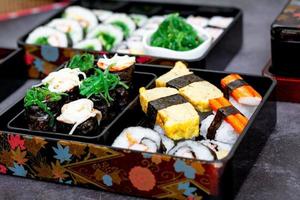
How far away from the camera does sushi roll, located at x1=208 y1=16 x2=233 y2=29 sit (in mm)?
2389

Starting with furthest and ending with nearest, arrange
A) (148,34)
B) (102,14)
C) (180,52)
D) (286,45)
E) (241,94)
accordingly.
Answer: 1. (102,14)
2. (148,34)
3. (180,52)
4. (286,45)
5. (241,94)

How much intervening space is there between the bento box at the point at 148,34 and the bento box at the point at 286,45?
222 millimetres

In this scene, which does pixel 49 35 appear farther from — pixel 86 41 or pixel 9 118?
pixel 9 118

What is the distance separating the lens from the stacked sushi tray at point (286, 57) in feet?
6.29

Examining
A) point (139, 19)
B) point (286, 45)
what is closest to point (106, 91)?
point (286, 45)

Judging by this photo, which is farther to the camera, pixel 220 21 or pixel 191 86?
pixel 220 21

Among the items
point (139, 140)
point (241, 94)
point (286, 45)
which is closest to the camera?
point (139, 140)

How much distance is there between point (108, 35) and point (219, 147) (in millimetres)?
872

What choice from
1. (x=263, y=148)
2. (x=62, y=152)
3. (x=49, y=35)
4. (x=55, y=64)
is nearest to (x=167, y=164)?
(x=62, y=152)

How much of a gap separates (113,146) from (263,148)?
44cm

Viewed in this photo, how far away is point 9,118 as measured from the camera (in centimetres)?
179

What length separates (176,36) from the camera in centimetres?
213

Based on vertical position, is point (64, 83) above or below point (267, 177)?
above

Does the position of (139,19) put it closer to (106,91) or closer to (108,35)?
(108,35)
